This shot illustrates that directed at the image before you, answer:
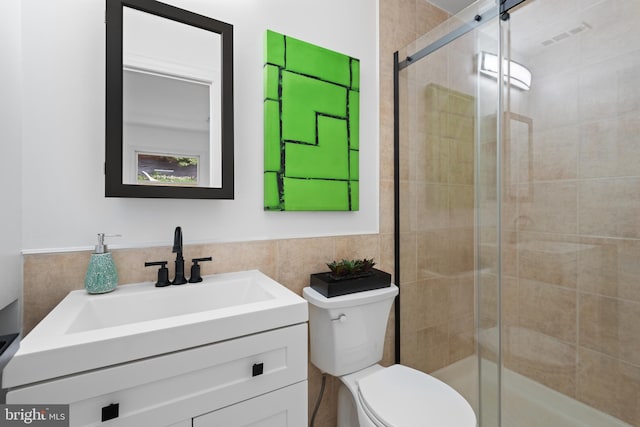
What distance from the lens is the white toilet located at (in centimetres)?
100

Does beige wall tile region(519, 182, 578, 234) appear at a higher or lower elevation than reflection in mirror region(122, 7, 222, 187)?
lower

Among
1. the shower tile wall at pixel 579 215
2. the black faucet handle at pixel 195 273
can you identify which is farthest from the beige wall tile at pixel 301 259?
the shower tile wall at pixel 579 215

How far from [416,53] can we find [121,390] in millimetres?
1868

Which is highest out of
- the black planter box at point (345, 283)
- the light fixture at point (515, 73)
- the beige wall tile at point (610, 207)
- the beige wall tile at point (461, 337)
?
the light fixture at point (515, 73)

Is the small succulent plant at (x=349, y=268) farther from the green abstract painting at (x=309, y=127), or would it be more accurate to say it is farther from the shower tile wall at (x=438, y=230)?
the shower tile wall at (x=438, y=230)

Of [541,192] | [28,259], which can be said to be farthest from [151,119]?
[541,192]

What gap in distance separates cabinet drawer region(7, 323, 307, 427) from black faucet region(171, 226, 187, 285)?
41cm

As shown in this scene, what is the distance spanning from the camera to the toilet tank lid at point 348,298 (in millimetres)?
1203

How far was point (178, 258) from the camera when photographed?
1.07 m

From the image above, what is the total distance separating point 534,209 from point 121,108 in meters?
1.65

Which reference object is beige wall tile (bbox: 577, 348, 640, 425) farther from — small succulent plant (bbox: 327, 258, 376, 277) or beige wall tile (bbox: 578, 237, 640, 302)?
small succulent plant (bbox: 327, 258, 376, 277)

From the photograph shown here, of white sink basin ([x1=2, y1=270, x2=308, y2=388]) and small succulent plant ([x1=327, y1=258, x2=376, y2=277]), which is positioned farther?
small succulent plant ([x1=327, y1=258, x2=376, y2=277])

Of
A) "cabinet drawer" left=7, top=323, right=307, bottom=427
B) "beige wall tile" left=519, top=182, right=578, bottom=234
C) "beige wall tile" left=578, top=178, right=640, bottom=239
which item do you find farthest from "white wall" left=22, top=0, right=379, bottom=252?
"beige wall tile" left=578, top=178, right=640, bottom=239

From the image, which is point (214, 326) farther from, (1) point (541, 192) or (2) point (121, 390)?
(1) point (541, 192)
